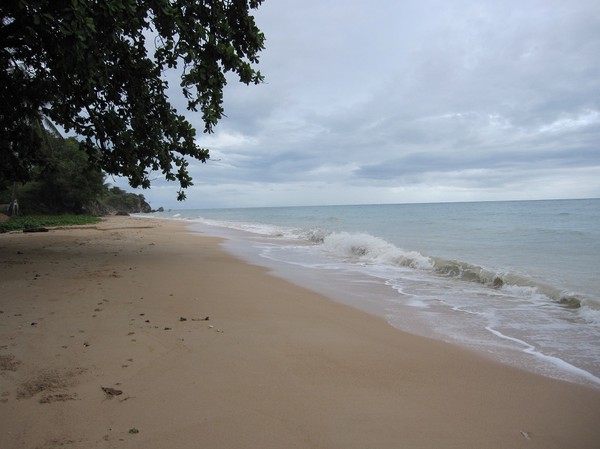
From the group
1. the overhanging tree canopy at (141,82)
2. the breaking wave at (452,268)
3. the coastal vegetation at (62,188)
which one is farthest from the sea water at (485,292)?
the coastal vegetation at (62,188)

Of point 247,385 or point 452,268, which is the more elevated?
point 452,268

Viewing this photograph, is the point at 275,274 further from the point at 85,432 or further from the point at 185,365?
the point at 85,432

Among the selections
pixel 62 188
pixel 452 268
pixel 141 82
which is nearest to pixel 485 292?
pixel 452 268

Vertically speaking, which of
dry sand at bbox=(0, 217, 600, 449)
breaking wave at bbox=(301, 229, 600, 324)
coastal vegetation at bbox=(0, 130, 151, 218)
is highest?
coastal vegetation at bbox=(0, 130, 151, 218)

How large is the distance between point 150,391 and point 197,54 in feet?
21.5

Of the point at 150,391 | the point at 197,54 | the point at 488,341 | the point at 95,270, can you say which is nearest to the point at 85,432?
the point at 150,391

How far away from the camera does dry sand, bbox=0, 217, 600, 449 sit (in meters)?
2.51

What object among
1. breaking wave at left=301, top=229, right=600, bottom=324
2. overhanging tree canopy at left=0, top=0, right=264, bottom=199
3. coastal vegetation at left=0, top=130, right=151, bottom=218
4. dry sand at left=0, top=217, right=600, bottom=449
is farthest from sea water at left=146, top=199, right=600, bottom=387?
coastal vegetation at left=0, top=130, right=151, bottom=218

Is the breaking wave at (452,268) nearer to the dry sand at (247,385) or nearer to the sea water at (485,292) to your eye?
the sea water at (485,292)

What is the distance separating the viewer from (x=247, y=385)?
10.4 feet

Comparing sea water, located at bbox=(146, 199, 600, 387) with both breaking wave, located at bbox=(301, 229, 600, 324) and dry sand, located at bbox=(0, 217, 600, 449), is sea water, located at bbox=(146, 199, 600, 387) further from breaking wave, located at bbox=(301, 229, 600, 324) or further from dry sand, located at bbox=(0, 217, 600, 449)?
dry sand, located at bbox=(0, 217, 600, 449)

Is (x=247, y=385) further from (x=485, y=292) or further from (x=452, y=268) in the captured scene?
(x=452, y=268)

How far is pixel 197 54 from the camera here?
744 cm

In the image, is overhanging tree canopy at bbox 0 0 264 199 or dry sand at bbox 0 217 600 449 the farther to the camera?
overhanging tree canopy at bbox 0 0 264 199
